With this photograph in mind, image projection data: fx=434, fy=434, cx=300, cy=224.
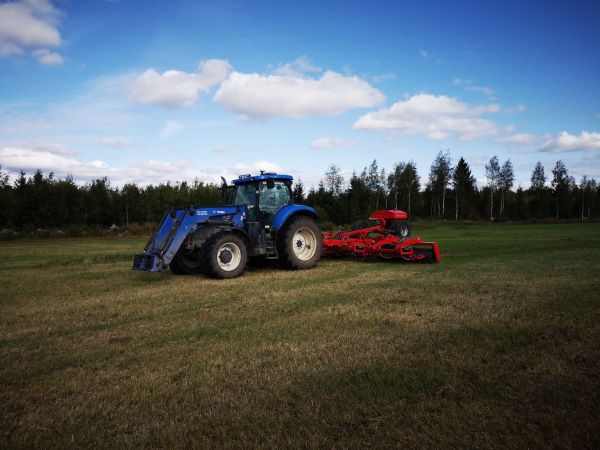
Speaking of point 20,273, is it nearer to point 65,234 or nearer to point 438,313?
point 438,313

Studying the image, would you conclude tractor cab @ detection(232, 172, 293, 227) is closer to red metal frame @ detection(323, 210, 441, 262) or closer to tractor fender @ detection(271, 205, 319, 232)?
tractor fender @ detection(271, 205, 319, 232)

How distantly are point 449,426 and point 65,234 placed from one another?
36.4 m

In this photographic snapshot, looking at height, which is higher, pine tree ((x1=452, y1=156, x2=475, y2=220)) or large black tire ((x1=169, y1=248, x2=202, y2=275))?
pine tree ((x1=452, y1=156, x2=475, y2=220))

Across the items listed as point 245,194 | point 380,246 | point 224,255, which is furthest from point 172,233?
point 380,246

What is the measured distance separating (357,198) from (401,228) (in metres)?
41.7

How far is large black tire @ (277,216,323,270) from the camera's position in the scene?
1080 cm

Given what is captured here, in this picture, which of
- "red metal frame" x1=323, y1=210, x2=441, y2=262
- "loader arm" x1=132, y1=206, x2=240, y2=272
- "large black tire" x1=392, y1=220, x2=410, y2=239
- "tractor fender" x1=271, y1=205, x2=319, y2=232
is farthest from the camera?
"large black tire" x1=392, y1=220, x2=410, y2=239

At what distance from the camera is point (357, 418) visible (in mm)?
3119

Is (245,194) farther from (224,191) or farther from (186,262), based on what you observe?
(186,262)

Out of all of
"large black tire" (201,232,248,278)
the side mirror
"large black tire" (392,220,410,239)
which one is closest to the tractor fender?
"large black tire" (201,232,248,278)

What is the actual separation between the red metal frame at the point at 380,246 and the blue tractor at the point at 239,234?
143 centimetres

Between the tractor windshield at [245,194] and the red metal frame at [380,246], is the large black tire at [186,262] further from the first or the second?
the red metal frame at [380,246]

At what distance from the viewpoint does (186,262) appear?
10.7m

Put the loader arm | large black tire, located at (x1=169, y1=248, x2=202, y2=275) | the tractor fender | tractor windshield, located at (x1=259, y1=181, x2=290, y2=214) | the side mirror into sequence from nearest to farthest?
the loader arm < large black tire, located at (x1=169, y1=248, x2=202, y2=275) < the tractor fender < tractor windshield, located at (x1=259, y1=181, x2=290, y2=214) < the side mirror
